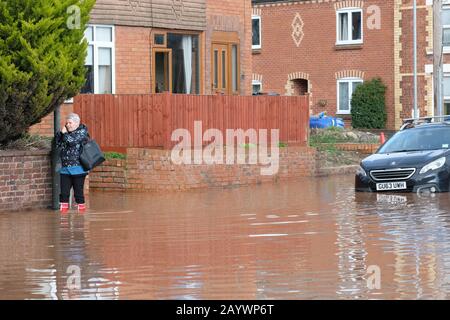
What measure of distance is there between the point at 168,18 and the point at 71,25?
9551mm

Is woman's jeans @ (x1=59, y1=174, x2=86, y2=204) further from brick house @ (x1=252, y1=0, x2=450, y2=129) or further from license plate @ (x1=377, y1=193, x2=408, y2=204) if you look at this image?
brick house @ (x1=252, y1=0, x2=450, y2=129)

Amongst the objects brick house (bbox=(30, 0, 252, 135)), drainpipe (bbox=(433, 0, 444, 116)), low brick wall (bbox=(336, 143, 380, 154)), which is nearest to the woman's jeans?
brick house (bbox=(30, 0, 252, 135))

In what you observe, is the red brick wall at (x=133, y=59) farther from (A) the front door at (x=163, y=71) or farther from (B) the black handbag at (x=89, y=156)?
(B) the black handbag at (x=89, y=156)

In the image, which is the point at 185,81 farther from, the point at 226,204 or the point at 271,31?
the point at 271,31

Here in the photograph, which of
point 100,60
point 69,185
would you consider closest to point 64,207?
point 69,185

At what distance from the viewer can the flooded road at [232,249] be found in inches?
442

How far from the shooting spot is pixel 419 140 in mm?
23438

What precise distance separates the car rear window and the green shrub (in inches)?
945

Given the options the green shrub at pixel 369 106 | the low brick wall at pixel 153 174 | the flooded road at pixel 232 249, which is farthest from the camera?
the green shrub at pixel 369 106

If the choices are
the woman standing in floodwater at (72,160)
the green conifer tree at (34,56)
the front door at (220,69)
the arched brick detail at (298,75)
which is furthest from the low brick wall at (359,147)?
the arched brick detail at (298,75)

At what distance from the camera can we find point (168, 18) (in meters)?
29.5

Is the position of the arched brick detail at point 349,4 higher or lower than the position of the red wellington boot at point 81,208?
higher

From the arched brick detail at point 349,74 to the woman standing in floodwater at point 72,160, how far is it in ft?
101

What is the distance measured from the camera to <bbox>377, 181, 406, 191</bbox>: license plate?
2191cm
